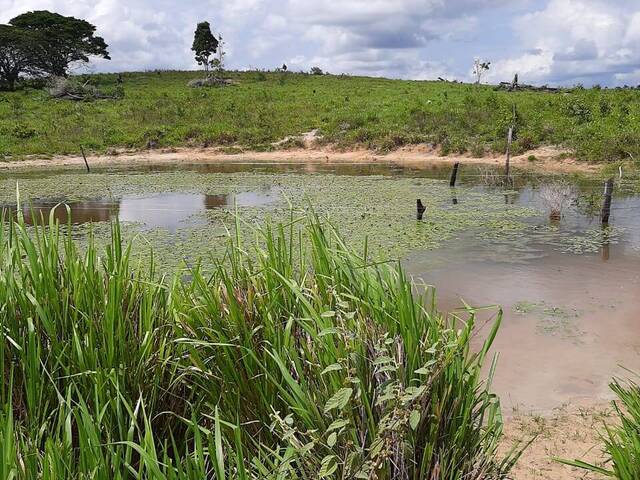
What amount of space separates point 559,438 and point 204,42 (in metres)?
48.3

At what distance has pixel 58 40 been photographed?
40312mm

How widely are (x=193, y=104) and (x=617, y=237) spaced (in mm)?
26082

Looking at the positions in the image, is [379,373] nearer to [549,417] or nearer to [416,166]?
[549,417]

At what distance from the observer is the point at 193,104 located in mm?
32312

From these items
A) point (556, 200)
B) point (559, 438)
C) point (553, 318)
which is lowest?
point (559, 438)

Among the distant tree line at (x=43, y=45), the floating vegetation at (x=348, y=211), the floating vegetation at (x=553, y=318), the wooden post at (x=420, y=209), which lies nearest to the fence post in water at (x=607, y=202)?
the floating vegetation at (x=348, y=211)

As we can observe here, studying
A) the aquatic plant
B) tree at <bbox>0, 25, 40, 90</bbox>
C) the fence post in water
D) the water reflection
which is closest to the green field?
tree at <bbox>0, 25, 40, 90</bbox>

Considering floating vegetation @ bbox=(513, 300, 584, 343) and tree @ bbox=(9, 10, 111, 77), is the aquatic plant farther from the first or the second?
tree @ bbox=(9, 10, 111, 77)

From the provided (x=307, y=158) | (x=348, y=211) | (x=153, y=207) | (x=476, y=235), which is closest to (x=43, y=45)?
(x=307, y=158)

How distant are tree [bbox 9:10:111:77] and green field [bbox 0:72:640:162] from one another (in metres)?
4.44

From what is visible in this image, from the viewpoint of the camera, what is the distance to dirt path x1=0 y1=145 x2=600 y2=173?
834 inches

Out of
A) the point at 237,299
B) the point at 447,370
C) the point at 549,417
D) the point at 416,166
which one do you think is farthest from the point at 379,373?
the point at 416,166

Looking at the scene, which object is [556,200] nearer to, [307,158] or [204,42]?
[307,158]

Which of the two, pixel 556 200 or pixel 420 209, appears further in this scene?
pixel 556 200
